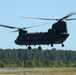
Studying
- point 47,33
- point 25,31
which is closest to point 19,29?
point 25,31

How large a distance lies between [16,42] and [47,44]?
23.0 feet

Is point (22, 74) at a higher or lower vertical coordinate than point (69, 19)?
lower

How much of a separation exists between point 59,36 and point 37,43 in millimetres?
5332

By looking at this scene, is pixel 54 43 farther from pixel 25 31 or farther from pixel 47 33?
pixel 25 31

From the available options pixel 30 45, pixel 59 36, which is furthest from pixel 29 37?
pixel 59 36

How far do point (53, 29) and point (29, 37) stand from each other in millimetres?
Answer: 5577

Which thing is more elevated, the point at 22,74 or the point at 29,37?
the point at 29,37

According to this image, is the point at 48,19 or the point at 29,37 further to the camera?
the point at 29,37

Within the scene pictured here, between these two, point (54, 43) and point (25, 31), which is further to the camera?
point (25, 31)

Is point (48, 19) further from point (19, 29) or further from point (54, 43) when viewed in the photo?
point (19, 29)

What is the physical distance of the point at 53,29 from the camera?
92.1m

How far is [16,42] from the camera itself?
9644 cm

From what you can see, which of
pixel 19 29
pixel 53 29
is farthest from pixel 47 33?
pixel 19 29

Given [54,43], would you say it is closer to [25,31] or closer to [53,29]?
[53,29]
